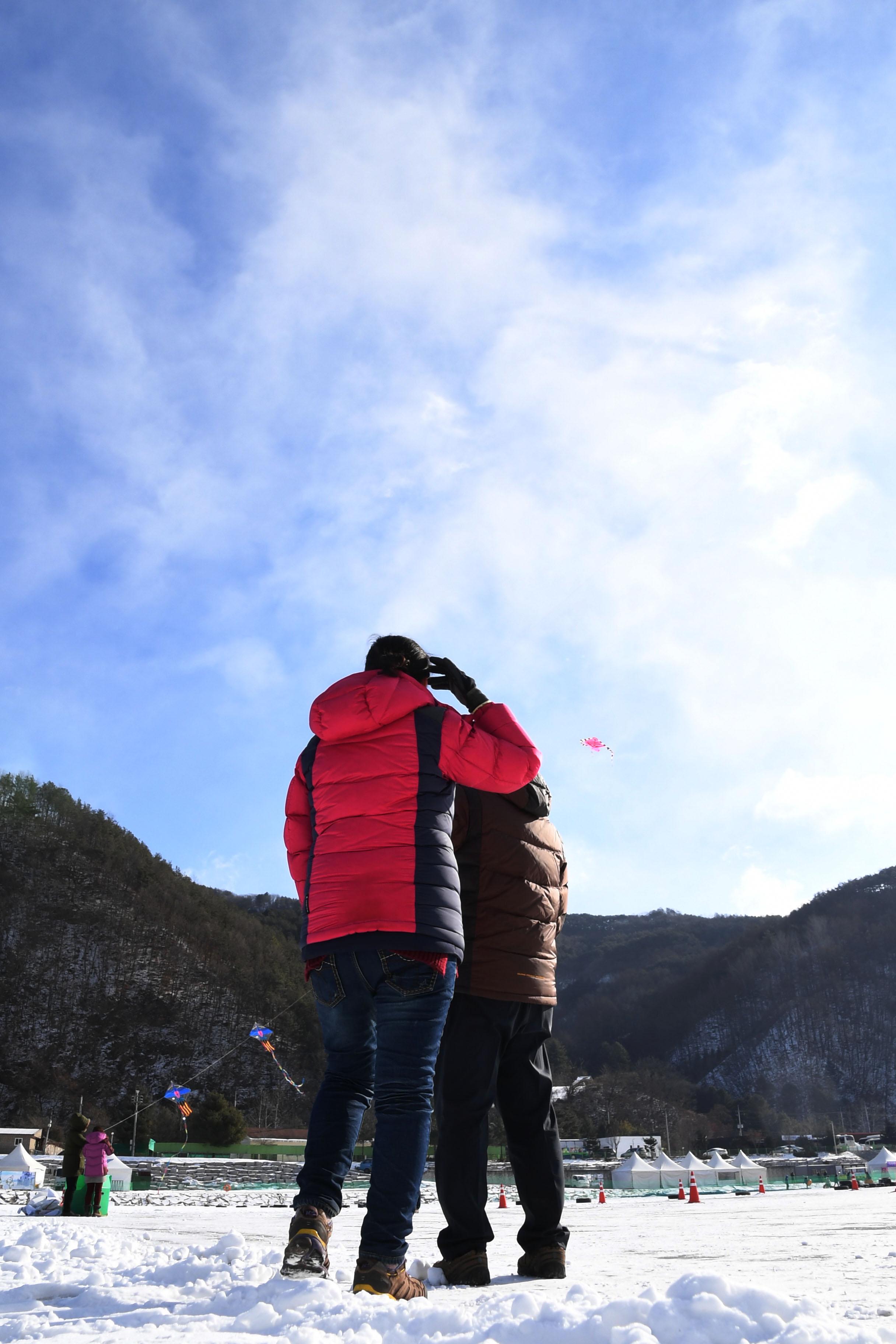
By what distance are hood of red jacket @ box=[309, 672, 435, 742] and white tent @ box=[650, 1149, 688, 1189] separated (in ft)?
95.1

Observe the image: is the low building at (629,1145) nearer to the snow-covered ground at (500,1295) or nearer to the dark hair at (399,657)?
the snow-covered ground at (500,1295)

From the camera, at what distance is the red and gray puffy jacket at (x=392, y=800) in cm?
232

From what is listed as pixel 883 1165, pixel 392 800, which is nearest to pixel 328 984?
pixel 392 800

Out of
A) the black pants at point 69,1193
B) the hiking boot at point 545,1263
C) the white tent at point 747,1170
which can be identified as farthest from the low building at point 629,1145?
the hiking boot at point 545,1263

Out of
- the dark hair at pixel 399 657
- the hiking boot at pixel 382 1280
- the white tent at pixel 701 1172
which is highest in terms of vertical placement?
the dark hair at pixel 399 657

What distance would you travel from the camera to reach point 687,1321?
1.47 metres

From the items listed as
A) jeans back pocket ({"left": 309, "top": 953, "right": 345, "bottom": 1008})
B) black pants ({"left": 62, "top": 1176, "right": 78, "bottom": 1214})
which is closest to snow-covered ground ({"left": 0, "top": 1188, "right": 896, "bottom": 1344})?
jeans back pocket ({"left": 309, "top": 953, "right": 345, "bottom": 1008})

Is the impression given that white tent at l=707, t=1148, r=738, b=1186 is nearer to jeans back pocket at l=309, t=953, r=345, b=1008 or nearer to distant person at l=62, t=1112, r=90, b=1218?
distant person at l=62, t=1112, r=90, b=1218

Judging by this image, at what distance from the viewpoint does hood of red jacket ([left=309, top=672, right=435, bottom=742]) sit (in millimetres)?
2520

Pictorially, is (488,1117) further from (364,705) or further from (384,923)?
(364,705)

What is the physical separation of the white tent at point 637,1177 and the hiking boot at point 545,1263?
88.2 ft

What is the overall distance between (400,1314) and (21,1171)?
2174 cm

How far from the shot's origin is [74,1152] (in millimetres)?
9164

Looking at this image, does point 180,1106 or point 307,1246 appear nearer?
point 307,1246
